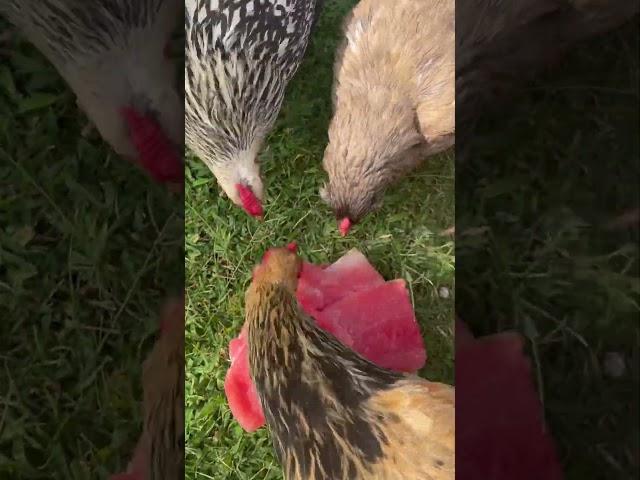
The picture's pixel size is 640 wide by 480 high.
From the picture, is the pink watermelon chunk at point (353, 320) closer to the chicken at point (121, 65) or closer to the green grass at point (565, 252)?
the green grass at point (565, 252)

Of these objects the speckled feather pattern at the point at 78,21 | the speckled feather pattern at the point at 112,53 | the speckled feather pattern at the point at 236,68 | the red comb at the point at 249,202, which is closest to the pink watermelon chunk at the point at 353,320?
the red comb at the point at 249,202

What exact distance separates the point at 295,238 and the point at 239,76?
27 centimetres

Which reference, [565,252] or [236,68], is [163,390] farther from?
[565,252]

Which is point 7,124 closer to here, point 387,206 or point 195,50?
point 195,50

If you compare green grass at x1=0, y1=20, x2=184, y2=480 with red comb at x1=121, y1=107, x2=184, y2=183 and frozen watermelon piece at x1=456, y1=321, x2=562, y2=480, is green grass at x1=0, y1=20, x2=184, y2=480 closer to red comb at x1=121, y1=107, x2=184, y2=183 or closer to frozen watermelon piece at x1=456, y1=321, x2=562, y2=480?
red comb at x1=121, y1=107, x2=184, y2=183

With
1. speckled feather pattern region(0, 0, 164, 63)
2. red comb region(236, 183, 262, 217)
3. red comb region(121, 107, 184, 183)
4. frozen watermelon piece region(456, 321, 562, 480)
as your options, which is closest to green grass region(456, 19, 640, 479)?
frozen watermelon piece region(456, 321, 562, 480)

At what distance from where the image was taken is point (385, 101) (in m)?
0.96

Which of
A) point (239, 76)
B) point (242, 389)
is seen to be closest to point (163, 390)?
point (242, 389)

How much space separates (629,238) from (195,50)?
769 millimetres

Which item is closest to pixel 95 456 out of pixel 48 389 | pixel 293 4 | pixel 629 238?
pixel 48 389

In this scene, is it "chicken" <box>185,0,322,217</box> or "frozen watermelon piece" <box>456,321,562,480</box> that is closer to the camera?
"chicken" <box>185,0,322,217</box>

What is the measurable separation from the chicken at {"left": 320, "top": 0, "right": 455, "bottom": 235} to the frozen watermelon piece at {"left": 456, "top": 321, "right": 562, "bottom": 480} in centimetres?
31

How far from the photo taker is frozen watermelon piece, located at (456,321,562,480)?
1.04 m

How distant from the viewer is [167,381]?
100cm
